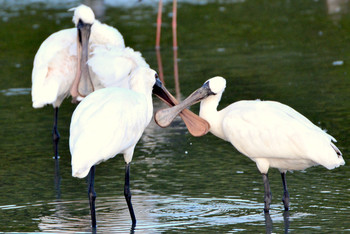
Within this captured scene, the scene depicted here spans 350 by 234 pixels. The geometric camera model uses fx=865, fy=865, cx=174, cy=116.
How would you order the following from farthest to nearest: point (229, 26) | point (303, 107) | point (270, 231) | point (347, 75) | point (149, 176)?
point (229, 26), point (347, 75), point (303, 107), point (149, 176), point (270, 231)

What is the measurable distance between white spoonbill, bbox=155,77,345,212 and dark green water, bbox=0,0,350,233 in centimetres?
42

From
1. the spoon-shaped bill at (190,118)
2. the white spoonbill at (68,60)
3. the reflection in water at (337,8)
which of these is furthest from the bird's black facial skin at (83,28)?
the reflection in water at (337,8)

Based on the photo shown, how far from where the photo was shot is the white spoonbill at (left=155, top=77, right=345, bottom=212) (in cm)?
739

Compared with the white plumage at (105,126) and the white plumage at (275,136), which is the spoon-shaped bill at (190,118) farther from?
the white plumage at (105,126)

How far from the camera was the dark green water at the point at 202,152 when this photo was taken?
7.62 meters

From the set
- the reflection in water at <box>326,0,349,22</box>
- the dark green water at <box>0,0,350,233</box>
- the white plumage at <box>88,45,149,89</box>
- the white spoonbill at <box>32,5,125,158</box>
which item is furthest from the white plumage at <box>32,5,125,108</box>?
the reflection in water at <box>326,0,349,22</box>

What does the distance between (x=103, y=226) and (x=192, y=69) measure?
839 centimetres

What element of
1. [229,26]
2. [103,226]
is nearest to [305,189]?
[103,226]

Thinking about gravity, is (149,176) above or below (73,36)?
below

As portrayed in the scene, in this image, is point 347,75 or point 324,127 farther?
point 347,75

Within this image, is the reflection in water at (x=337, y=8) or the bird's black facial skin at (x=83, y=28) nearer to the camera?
the bird's black facial skin at (x=83, y=28)

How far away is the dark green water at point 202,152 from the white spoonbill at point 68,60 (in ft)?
2.64

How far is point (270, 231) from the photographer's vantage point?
7074 mm

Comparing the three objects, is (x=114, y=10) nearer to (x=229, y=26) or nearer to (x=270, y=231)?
(x=229, y=26)
